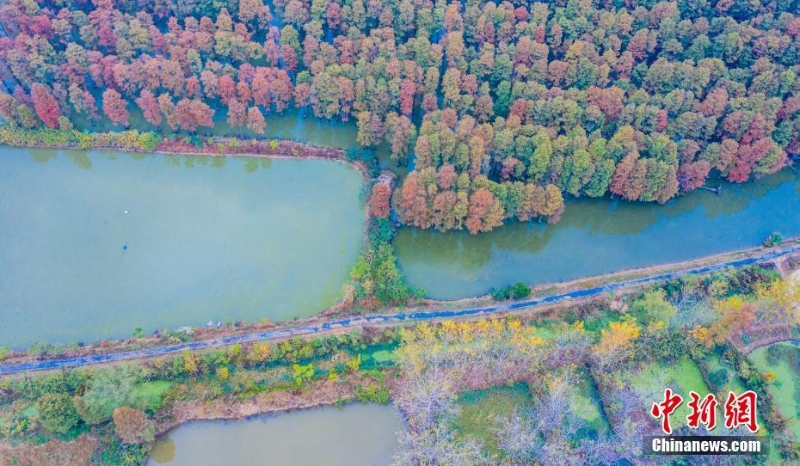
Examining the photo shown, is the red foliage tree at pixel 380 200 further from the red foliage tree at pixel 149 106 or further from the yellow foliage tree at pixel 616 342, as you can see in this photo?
the red foliage tree at pixel 149 106

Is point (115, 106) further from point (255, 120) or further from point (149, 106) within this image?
point (255, 120)

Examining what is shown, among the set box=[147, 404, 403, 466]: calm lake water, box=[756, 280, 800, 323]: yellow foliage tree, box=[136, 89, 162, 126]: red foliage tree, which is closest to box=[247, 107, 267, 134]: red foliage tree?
box=[136, 89, 162, 126]: red foliage tree

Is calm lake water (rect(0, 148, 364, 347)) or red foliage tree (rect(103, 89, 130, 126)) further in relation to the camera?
red foliage tree (rect(103, 89, 130, 126))

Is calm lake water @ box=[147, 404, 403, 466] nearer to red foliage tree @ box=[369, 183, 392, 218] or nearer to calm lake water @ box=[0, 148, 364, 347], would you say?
calm lake water @ box=[0, 148, 364, 347]

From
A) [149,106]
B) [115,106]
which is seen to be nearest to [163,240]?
[149,106]

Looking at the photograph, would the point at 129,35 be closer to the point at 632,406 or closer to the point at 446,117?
the point at 446,117

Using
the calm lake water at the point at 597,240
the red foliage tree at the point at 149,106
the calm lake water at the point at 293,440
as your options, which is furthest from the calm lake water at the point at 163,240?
the calm lake water at the point at 293,440

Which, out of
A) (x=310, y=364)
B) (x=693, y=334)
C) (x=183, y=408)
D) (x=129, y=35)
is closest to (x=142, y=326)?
(x=183, y=408)
